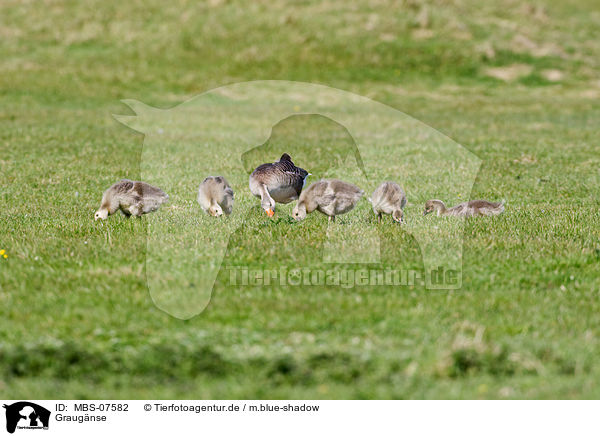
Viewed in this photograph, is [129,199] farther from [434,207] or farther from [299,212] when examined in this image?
[434,207]

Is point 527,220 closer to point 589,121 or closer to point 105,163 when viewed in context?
point 105,163

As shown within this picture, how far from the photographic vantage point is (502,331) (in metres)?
7.43

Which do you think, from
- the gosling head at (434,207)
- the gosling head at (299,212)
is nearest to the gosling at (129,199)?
the gosling head at (299,212)

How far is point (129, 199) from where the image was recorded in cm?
1108

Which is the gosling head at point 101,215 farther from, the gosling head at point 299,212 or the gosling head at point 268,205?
the gosling head at point 299,212

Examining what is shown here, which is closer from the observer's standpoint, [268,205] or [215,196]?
[268,205]

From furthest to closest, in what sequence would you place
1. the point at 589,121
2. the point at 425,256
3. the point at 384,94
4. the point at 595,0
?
the point at 595,0 < the point at 384,94 < the point at 589,121 < the point at 425,256

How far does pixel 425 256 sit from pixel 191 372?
3.93 metres

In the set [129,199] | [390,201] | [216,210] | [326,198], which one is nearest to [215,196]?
[216,210]

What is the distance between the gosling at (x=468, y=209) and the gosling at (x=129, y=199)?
468cm

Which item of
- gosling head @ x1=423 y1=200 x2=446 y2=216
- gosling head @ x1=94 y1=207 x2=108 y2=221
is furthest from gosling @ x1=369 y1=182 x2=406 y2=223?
gosling head @ x1=94 y1=207 x2=108 y2=221

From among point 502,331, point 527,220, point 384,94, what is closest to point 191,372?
point 502,331

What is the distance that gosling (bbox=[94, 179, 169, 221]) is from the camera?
11.1 meters

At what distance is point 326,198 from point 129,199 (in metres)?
3.16
